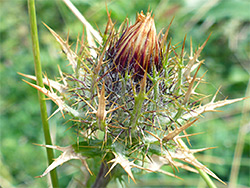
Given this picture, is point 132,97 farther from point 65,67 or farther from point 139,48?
point 65,67

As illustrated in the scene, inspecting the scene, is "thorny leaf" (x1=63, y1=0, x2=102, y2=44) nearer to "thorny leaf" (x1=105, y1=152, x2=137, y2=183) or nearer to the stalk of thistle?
the stalk of thistle

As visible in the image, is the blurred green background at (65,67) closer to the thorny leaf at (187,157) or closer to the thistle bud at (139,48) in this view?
the thorny leaf at (187,157)

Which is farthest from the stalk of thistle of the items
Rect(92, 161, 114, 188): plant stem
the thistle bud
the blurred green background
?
the blurred green background

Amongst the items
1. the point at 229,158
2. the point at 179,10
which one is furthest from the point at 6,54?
the point at 229,158

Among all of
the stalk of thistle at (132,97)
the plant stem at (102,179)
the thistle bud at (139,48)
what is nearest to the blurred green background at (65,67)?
the plant stem at (102,179)

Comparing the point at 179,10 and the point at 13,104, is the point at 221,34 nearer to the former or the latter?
the point at 179,10

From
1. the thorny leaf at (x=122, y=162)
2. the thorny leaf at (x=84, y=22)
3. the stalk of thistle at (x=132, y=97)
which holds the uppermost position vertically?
the thorny leaf at (x=84, y=22)
